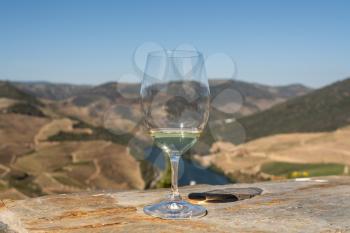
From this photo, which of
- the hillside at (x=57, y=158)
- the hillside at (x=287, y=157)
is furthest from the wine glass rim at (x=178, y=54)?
the hillside at (x=287, y=157)

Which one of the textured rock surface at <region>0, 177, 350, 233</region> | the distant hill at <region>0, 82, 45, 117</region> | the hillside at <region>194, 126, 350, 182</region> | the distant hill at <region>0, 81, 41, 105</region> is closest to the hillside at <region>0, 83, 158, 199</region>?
the distant hill at <region>0, 82, 45, 117</region>

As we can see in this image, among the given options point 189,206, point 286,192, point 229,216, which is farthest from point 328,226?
point 286,192

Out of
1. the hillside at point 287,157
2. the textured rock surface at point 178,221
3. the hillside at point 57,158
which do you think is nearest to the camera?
the textured rock surface at point 178,221

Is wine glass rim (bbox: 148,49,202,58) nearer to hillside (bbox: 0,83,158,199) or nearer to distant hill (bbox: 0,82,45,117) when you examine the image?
hillside (bbox: 0,83,158,199)

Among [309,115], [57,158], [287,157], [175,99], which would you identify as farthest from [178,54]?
[309,115]

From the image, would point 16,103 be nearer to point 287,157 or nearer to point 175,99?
point 287,157

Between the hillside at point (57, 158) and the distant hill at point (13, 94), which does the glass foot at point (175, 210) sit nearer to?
the hillside at point (57, 158)
